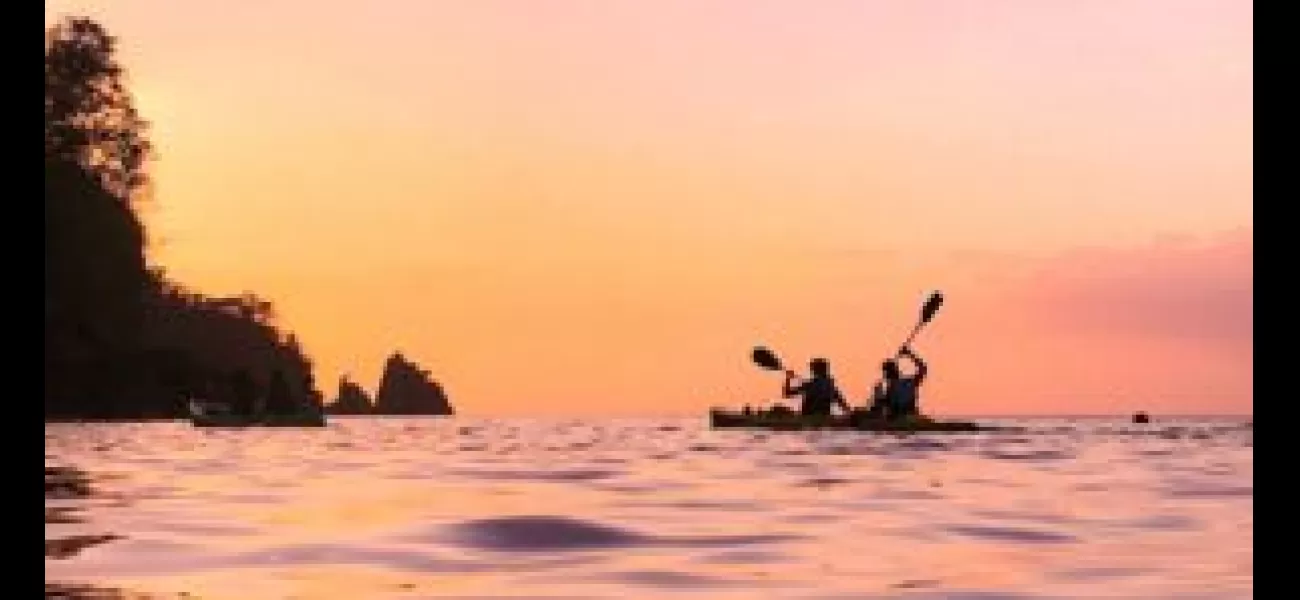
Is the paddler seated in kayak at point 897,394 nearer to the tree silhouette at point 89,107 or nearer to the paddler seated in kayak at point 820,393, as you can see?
the paddler seated in kayak at point 820,393

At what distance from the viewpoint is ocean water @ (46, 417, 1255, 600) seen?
33.7ft

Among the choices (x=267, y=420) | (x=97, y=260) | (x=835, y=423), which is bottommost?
(x=267, y=420)

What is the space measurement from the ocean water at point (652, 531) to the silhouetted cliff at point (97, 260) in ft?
203

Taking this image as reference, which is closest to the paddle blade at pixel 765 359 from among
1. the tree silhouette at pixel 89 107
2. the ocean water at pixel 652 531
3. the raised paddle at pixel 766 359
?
the raised paddle at pixel 766 359

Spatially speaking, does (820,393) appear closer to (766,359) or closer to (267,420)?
(766,359)

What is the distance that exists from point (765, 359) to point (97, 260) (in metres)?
52.6

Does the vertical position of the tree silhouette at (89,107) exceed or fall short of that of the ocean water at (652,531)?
it exceeds it

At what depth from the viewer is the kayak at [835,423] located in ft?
164

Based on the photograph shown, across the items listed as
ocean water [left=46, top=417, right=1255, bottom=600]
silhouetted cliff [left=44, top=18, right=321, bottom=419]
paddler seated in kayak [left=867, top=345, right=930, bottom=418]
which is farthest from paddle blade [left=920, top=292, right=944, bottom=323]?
silhouetted cliff [left=44, top=18, right=321, bottom=419]

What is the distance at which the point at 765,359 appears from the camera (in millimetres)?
56688

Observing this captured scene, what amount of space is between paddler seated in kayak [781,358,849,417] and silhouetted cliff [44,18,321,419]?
38.5 metres

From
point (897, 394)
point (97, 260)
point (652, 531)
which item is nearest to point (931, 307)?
point (897, 394)

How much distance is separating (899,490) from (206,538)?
11100 millimetres
